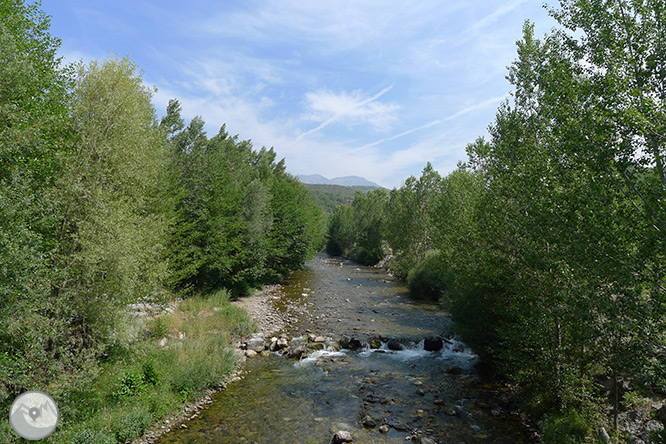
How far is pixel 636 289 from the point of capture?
7.30m

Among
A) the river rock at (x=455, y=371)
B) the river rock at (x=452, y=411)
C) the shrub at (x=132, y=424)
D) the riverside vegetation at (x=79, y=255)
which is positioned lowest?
the river rock at (x=455, y=371)

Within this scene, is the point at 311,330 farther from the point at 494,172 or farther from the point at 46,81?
the point at 46,81

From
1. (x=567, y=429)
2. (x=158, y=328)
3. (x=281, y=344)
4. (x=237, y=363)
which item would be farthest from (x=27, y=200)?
(x=567, y=429)

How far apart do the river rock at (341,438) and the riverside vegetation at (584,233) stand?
6.15m

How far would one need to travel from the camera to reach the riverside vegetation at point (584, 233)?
769cm

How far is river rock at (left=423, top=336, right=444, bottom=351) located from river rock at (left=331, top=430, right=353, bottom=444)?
11.0 meters

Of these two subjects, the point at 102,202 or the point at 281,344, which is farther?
the point at 281,344

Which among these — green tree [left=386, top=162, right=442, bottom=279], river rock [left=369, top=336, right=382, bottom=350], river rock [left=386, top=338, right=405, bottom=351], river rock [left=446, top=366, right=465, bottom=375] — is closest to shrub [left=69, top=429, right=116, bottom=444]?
river rock [left=369, top=336, right=382, bottom=350]

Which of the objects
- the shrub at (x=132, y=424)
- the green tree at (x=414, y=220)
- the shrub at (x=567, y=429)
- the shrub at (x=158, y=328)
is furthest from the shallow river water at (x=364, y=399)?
the green tree at (x=414, y=220)

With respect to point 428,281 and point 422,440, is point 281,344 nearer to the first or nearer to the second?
point 422,440

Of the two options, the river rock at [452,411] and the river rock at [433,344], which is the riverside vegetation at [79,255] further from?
the river rock at [433,344]

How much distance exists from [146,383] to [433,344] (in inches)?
615

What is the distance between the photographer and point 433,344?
21266mm

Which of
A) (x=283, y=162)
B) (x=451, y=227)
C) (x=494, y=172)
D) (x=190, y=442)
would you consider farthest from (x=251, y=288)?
(x=283, y=162)
